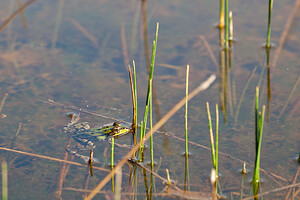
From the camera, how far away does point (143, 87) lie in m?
6.07

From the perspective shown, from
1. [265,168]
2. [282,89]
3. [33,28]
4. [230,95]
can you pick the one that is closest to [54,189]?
[265,168]

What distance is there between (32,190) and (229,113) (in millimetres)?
2731

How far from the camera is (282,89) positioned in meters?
5.87

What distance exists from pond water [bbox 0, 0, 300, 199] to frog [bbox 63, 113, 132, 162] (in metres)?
0.11

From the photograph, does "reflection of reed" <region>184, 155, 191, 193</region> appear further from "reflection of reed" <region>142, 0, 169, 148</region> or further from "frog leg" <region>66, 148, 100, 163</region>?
"frog leg" <region>66, 148, 100, 163</region>

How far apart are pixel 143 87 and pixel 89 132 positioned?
1.22m

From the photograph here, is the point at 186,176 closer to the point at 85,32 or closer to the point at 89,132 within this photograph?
the point at 89,132

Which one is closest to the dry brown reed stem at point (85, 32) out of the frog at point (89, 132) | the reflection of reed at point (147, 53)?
the reflection of reed at point (147, 53)

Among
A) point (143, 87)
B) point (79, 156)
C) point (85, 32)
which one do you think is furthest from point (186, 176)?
point (85, 32)

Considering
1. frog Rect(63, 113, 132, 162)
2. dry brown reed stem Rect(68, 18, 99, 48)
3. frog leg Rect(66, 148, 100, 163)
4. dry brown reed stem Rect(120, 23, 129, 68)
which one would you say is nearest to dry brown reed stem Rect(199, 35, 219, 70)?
dry brown reed stem Rect(120, 23, 129, 68)

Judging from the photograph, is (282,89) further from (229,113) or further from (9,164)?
(9,164)

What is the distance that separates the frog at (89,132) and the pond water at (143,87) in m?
0.11

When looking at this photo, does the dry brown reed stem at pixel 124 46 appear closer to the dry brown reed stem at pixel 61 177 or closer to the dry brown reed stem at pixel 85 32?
the dry brown reed stem at pixel 85 32

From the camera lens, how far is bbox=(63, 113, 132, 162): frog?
5.06 metres
